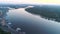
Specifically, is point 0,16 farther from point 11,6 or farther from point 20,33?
point 20,33

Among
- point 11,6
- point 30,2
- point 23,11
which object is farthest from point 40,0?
point 11,6

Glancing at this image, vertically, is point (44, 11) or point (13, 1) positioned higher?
point (13, 1)

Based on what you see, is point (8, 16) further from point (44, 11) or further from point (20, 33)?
point (44, 11)

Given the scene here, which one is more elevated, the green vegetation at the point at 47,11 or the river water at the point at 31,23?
the green vegetation at the point at 47,11

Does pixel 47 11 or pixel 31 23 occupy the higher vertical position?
pixel 47 11

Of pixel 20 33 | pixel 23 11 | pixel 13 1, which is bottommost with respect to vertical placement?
pixel 20 33

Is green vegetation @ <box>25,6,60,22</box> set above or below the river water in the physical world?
above
